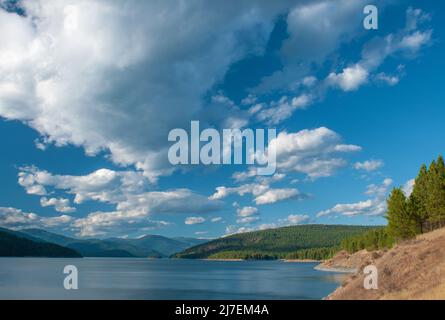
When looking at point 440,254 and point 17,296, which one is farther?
point 17,296

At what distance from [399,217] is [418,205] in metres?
6.66

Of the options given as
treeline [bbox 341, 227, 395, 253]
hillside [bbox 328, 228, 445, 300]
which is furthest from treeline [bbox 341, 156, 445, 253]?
hillside [bbox 328, 228, 445, 300]

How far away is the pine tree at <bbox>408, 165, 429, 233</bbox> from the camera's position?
10925 cm

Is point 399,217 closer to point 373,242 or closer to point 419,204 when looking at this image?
point 419,204

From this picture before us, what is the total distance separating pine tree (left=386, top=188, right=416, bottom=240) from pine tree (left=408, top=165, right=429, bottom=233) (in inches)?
83.5

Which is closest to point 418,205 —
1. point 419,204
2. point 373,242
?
point 419,204

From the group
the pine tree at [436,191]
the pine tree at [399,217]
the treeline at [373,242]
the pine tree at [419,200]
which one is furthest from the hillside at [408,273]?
the treeline at [373,242]

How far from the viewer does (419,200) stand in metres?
112
